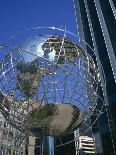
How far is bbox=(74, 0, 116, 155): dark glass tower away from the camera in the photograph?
20.5 metres

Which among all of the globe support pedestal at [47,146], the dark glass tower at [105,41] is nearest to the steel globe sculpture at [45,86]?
the globe support pedestal at [47,146]

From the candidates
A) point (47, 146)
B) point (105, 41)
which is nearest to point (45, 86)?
point (47, 146)

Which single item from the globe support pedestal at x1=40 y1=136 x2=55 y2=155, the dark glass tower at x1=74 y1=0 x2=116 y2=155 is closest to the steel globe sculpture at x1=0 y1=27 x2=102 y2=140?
the globe support pedestal at x1=40 y1=136 x2=55 y2=155

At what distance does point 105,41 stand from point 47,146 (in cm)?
2297

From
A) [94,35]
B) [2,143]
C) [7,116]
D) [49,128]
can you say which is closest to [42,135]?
[49,128]

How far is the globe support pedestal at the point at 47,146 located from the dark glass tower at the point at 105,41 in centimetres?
1657

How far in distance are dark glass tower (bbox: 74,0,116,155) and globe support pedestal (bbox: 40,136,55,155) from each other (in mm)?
16570

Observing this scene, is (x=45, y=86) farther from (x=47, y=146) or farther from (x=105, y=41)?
(x=105, y=41)

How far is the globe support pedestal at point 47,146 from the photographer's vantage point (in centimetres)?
207

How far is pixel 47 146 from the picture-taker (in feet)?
6.98

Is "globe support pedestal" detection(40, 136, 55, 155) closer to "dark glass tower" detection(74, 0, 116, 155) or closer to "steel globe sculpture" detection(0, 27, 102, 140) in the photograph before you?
"steel globe sculpture" detection(0, 27, 102, 140)

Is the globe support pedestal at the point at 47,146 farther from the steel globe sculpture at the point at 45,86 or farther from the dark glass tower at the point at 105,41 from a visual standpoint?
the dark glass tower at the point at 105,41

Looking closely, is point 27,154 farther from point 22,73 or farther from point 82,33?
point 22,73

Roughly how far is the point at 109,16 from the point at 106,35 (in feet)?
7.34
